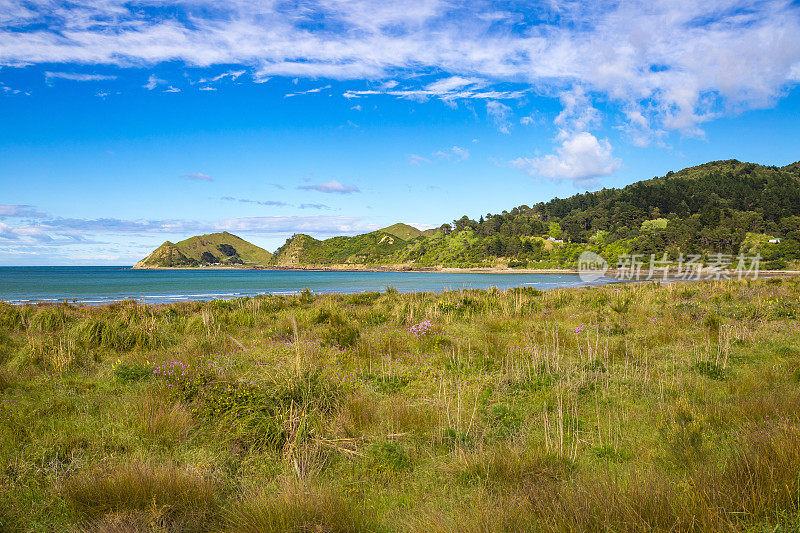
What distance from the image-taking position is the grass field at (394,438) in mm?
2811

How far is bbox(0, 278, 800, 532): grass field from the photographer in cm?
281

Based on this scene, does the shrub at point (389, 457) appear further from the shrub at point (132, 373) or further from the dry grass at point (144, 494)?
the shrub at point (132, 373)

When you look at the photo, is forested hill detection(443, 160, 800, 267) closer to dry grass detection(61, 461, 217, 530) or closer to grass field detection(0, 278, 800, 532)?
grass field detection(0, 278, 800, 532)

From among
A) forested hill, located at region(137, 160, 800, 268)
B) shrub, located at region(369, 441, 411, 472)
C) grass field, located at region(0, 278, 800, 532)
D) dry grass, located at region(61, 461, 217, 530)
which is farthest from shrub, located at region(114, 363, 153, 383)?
forested hill, located at region(137, 160, 800, 268)

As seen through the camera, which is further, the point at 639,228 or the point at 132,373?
the point at 639,228

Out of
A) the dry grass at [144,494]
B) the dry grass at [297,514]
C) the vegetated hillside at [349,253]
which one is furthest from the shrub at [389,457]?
the vegetated hillside at [349,253]

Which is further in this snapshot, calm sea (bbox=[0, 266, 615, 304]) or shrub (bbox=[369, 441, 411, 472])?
calm sea (bbox=[0, 266, 615, 304])

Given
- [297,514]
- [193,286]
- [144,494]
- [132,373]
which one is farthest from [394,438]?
[193,286]

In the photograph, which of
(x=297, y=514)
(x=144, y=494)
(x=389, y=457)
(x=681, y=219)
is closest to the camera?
(x=297, y=514)

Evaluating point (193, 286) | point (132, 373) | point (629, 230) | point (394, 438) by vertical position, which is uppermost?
point (629, 230)

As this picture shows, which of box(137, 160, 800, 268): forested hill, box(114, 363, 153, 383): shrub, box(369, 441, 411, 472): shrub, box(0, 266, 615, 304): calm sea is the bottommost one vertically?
box(0, 266, 615, 304): calm sea

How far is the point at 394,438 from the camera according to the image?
4.62 metres

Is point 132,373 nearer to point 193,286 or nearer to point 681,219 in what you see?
point 193,286

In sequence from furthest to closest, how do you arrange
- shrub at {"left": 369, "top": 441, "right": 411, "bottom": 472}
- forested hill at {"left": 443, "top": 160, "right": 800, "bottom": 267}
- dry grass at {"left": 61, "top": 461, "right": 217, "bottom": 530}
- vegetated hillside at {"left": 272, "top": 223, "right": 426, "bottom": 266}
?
vegetated hillside at {"left": 272, "top": 223, "right": 426, "bottom": 266}
forested hill at {"left": 443, "top": 160, "right": 800, "bottom": 267}
shrub at {"left": 369, "top": 441, "right": 411, "bottom": 472}
dry grass at {"left": 61, "top": 461, "right": 217, "bottom": 530}
